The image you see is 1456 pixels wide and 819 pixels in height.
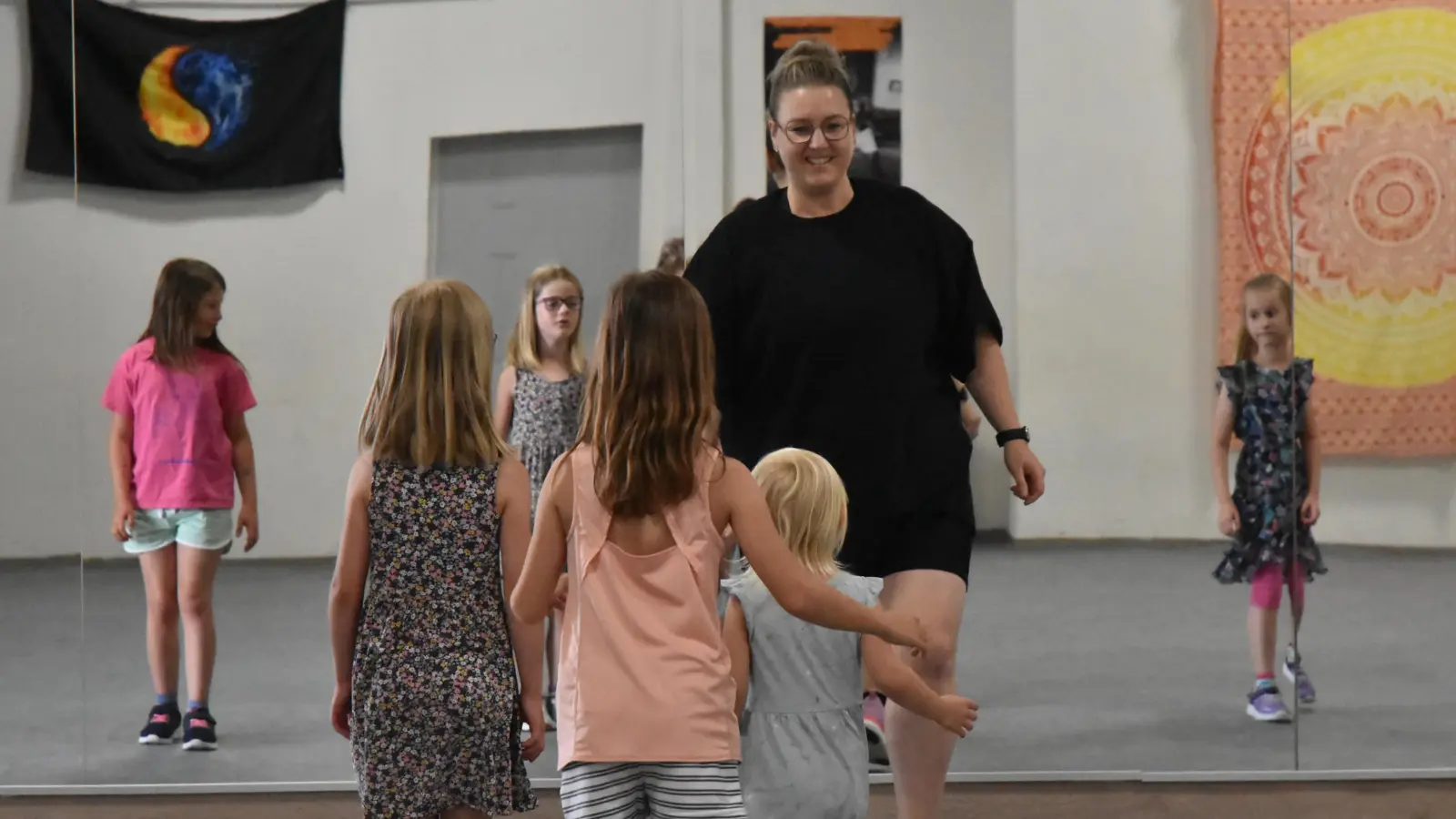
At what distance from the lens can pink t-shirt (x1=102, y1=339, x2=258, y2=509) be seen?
3.55 metres

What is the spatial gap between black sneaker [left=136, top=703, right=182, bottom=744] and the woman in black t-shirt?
184 cm

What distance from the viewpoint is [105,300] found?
11.8 feet

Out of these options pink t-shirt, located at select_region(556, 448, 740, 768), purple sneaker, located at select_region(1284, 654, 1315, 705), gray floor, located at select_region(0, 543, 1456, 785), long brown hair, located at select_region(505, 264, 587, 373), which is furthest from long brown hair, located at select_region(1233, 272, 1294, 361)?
pink t-shirt, located at select_region(556, 448, 740, 768)

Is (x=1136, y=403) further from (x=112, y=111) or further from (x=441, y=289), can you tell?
(x=112, y=111)

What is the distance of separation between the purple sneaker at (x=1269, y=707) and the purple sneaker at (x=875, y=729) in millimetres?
861

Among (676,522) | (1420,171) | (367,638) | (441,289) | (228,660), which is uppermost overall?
(1420,171)

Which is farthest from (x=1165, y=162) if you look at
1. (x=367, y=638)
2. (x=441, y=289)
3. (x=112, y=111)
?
(x=112, y=111)

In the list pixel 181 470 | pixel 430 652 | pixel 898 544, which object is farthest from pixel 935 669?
pixel 181 470

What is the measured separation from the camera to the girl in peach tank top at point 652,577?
1.87m

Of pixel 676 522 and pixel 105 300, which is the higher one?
pixel 105 300

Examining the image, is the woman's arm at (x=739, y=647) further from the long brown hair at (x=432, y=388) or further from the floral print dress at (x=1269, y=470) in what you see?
the floral print dress at (x=1269, y=470)

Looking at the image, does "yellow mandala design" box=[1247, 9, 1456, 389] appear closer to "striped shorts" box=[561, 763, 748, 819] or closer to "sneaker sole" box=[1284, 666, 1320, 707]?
"sneaker sole" box=[1284, 666, 1320, 707]

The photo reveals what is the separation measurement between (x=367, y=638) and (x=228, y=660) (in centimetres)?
159

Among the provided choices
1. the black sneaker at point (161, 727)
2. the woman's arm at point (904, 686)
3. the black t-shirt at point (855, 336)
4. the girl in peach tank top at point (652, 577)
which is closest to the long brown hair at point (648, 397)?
the girl in peach tank top at point (652, 577)
